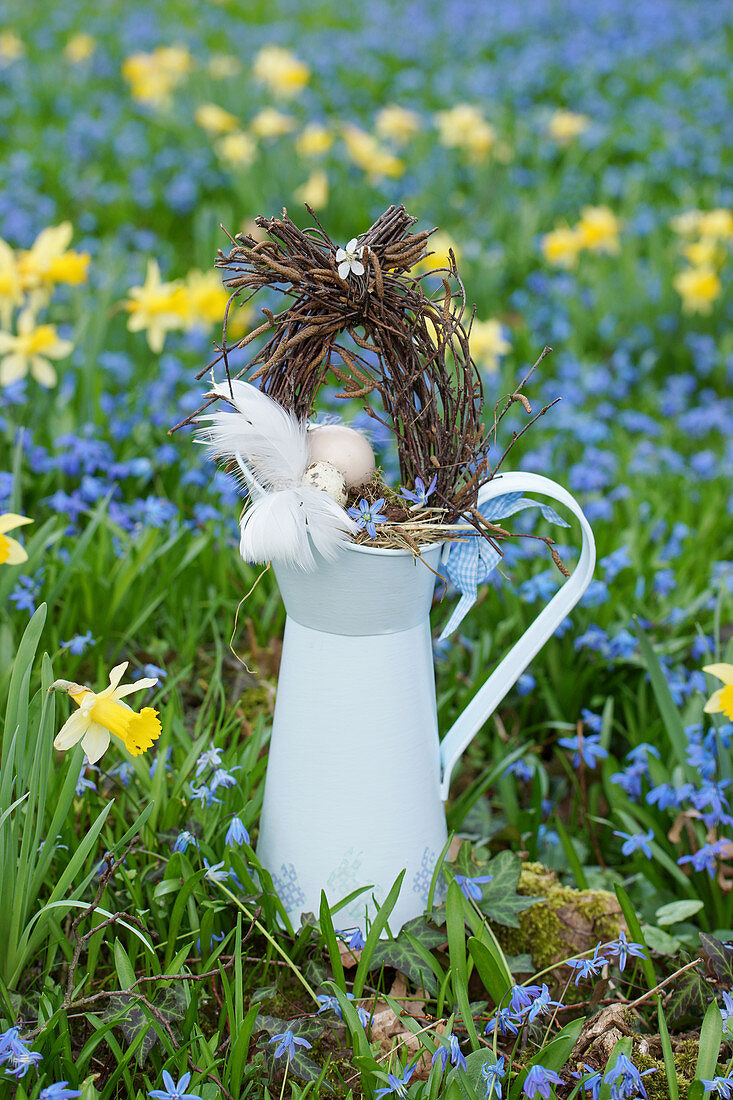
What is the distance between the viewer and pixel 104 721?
103 cm

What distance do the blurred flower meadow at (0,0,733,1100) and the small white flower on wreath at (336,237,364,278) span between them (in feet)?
0.91

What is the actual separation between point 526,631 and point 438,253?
172 cm

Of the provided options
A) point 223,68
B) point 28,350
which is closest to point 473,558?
point 28,350

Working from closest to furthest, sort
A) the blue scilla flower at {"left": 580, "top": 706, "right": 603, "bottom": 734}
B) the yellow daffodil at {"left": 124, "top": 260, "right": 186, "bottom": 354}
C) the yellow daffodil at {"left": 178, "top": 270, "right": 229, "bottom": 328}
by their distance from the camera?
1. the blue scilla flower at {"left": 580, "top": 706, "right": 603, "bottom": 734}
2. the yellow daffodil at {"left": 124, "top": 260, "right": 186, "bottom": 354}
3. the yellow daffodil at {"left": 178, "top": 270, "right": 229, "bottom": 328}

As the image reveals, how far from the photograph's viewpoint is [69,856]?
1267mm

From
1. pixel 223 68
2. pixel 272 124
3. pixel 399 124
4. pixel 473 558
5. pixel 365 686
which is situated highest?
pixel 223 68

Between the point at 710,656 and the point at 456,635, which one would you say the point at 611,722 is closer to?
the point at 710,656

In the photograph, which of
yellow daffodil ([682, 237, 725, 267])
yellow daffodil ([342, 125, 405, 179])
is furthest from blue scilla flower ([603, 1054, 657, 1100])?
yellow daffodil ([342, 125, 405, 179])

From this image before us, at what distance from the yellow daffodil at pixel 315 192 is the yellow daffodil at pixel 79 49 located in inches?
85.3

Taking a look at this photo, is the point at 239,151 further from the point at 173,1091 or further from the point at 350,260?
the point at 173,1091

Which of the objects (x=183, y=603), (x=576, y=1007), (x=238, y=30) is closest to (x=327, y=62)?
(x=238, y=30)

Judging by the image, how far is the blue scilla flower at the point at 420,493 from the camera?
115 cm

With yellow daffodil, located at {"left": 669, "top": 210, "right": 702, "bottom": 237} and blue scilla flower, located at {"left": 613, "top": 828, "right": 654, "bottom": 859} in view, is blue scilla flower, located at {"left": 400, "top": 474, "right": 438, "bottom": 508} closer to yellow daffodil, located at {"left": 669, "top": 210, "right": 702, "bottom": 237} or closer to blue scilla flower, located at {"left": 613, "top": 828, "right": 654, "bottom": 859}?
blue scilla flower, located at {"left": 613, "top": 828, "right": 654, "bottom": 859}

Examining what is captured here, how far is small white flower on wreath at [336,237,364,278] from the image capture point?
3.47 ft
